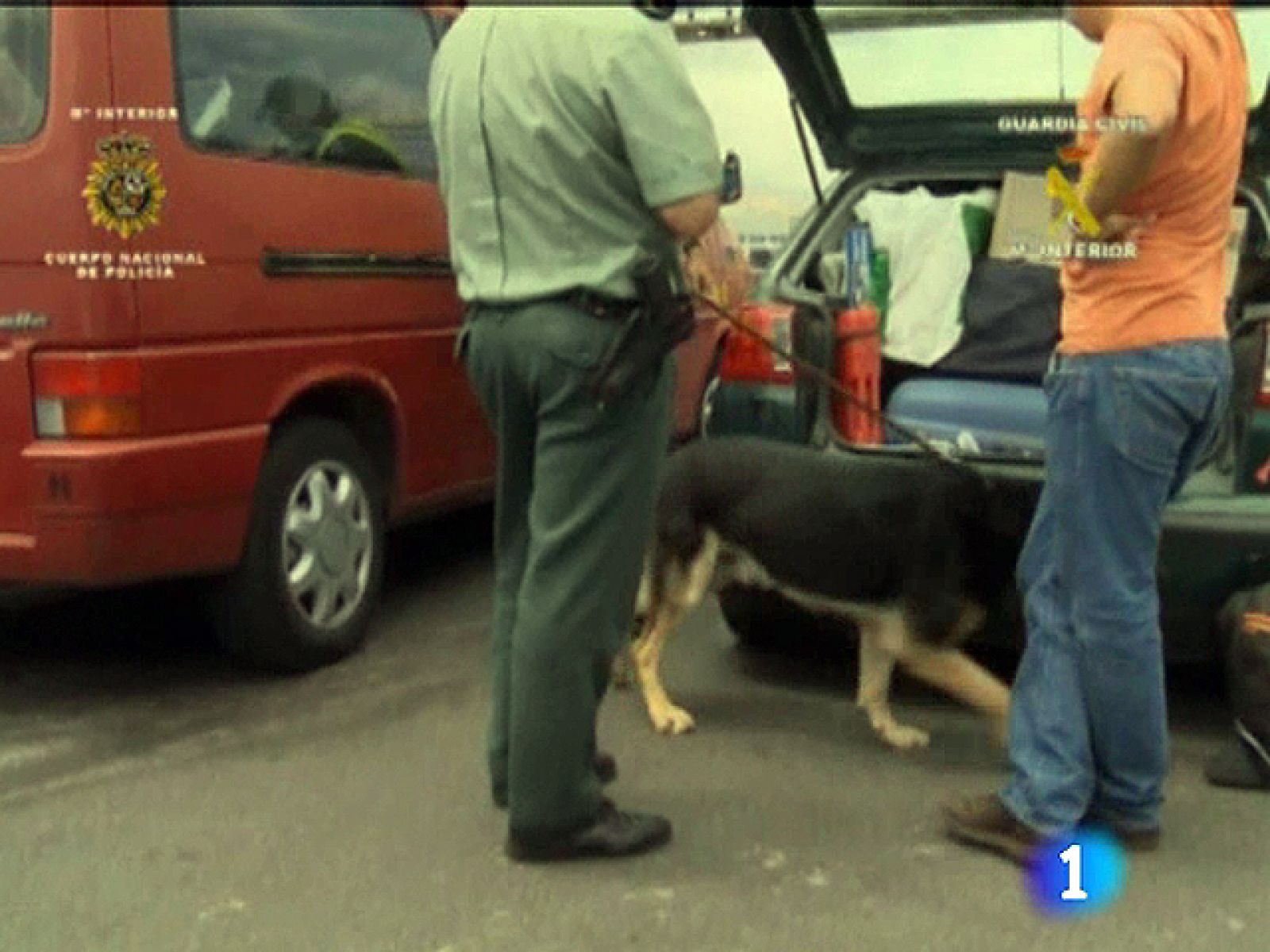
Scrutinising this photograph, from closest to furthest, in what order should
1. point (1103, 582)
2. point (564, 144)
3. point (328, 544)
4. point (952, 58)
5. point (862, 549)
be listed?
point (564, 144) < point (1103, 582) < point (862, 549) < point (328, 544) < point (952, 58)

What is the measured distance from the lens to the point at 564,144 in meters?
3.44

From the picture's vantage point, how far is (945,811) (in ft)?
12.9

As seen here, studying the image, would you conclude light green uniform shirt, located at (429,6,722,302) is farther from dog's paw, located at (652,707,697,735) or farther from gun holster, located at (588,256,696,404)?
dog's paw, located at (652,707,697,735)

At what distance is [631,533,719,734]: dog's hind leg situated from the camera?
15.3ft

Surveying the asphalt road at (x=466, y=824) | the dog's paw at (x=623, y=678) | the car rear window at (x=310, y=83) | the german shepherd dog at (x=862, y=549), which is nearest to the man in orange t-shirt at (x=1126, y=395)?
the asphalt road at (x=466, y=824)

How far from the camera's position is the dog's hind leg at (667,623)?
183 inches

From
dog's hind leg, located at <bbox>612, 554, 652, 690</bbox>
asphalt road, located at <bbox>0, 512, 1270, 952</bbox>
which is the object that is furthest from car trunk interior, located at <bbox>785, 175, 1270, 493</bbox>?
asphalt road, located at <bbox>0, 512, 1270, 952</bbox>

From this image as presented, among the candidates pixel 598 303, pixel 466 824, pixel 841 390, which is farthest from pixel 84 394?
pixel 841 390

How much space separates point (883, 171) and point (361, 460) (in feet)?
6.17

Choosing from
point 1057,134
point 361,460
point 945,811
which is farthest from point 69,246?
point 1057,134

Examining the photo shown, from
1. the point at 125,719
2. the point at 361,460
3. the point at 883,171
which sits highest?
the point at 883,171

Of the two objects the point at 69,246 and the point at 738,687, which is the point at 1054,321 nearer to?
the point at 738,687

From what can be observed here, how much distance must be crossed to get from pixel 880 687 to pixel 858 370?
95 cm

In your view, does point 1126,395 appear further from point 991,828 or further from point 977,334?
point 977,334
